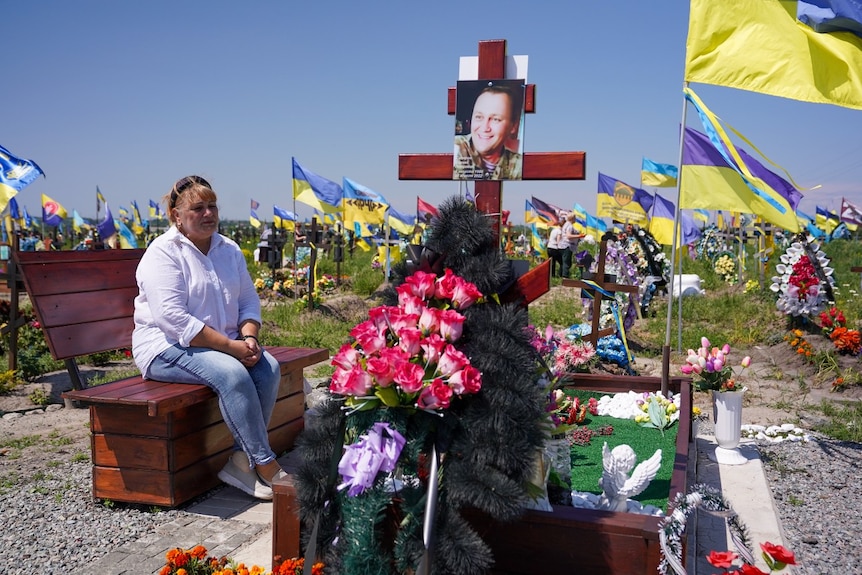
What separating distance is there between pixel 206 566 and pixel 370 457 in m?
0.91

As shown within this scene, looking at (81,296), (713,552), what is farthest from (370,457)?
(81,296)

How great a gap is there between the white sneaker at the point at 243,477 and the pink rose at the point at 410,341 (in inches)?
76.9

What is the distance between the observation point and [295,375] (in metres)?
4.73

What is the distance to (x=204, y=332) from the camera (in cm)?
360

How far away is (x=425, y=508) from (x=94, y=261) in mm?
3856

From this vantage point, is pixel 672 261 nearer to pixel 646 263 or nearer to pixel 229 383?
pixel 229 383

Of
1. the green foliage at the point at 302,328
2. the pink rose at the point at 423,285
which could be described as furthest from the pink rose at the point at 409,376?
the green foliage at the point at 302,328

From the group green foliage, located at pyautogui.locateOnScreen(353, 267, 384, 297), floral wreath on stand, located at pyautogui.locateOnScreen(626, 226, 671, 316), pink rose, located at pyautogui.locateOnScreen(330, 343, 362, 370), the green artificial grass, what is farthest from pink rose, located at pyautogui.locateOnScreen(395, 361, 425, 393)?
green foliage, located at pyautogui.locateOnScreen(353, 267, 384, 297)

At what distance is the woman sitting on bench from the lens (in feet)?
11.8

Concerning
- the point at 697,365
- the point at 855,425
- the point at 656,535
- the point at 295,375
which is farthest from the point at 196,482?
the point at 855,425

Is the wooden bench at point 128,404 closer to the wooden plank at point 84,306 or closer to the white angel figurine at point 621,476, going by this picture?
the wooden plank at point 84,306

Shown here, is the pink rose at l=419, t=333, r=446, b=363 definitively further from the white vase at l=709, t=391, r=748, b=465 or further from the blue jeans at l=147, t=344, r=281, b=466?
the white vase at l=709, t=391, r=748, b=465

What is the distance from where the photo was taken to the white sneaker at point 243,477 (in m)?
3.72

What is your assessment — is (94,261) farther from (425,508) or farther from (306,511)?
(425,508)
